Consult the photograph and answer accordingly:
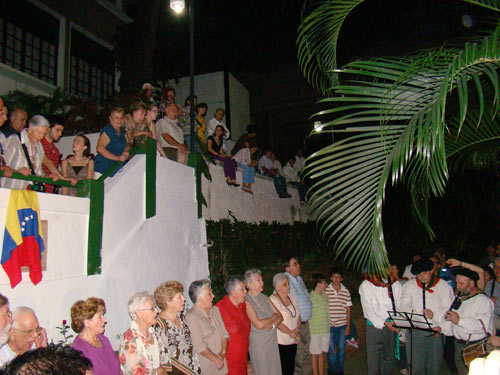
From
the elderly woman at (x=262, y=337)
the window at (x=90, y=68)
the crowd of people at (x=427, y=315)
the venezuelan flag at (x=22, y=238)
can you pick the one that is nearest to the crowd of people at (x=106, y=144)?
the venezuelan flag at (x=22, y=238)

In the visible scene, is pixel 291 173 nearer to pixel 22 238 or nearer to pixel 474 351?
pixel 474 351

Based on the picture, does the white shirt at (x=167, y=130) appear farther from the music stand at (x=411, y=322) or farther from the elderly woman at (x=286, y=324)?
the music stand at (x=411, y=322)

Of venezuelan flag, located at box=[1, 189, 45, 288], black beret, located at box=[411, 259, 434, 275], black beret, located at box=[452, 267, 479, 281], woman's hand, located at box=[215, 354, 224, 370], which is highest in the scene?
venezuelan flag, located at box=[1, 189, 45, 288]

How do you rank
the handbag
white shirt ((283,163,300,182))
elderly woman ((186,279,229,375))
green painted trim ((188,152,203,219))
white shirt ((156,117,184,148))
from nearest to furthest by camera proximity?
the handbag → elderly woman ((186,279,229,375)) → white shirt ((156,117,184,148)) → green painted trim ((188,152,203,219)) → white shirt ((283,163,300,182))

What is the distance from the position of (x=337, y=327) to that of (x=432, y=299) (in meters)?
1.72

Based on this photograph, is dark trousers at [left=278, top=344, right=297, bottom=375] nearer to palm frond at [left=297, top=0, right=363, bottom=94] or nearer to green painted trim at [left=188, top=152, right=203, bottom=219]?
green painted trim at [left=188, top=152, right=203, bottom=219]

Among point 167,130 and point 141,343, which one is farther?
point 167,130

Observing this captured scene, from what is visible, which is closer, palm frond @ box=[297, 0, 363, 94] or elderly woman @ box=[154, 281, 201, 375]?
palm frond @ box=[297, 0, 363, 94]

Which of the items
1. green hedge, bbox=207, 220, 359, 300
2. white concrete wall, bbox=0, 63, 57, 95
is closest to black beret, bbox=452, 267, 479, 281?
green hedge, bbox=207, 220, 359, 300

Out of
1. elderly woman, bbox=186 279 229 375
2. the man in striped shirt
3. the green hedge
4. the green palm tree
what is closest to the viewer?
the green palm tree

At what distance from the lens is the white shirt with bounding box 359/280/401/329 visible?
7.10m

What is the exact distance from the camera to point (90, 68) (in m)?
16.5

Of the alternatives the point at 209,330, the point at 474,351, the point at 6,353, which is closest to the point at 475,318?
the point at 474,351

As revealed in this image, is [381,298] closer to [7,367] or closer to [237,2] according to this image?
[7,367]
